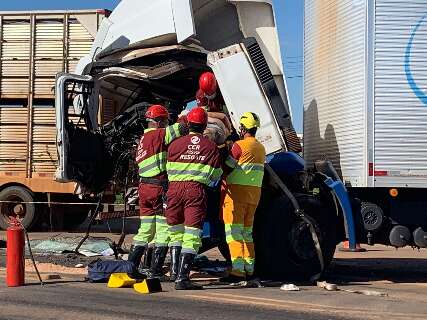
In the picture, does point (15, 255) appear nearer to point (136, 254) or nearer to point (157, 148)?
point (136, 254)

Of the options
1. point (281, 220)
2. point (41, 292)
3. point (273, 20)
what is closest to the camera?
point (41, 292)

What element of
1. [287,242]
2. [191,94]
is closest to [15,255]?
[287,242]

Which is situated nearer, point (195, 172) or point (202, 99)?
point (195, 172)

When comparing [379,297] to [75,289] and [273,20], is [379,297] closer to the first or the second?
[75,289]

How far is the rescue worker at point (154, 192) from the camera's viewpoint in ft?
27.5

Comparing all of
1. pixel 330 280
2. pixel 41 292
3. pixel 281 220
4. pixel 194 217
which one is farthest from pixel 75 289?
pixel 330 280

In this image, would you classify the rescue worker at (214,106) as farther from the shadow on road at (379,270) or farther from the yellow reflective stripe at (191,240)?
the shadow on road at (379,270)

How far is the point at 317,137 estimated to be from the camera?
33.0 ft

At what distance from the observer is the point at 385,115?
8.67 m

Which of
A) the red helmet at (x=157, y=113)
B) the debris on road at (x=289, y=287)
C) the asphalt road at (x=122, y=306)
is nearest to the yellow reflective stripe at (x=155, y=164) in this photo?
the red helmet at (x=157, y=113)

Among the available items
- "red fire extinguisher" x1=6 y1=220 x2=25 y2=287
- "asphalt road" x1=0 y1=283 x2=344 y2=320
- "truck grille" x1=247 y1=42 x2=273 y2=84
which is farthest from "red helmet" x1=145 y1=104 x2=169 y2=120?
"asphalt road" x1=0 y1=283 x2=344 y2=320

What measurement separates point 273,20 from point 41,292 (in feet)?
15.4

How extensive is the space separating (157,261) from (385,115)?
3.27m

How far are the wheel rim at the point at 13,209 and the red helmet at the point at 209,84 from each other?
316 inches
